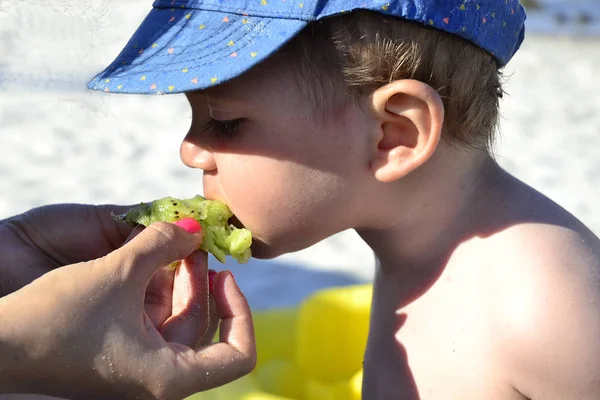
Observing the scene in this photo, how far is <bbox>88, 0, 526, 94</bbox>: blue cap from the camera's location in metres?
1.24

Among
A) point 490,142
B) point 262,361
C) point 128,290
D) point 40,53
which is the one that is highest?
point 40,53

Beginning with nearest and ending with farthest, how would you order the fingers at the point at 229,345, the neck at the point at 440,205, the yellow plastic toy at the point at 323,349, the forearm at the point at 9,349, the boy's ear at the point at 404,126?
1. the forearm at the point at 9,349
2. the fingers at the point at 229,345
3. the boy's ear at the point at 404,126
4. the neck at the point at 440,205
5. the yellow plastic toy at the point at 323,349

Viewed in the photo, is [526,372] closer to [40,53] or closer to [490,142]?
[490,142]

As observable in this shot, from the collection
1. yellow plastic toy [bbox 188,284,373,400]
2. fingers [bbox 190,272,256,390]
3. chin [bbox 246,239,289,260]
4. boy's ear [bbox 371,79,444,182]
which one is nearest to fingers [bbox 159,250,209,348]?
fingers [bbox 190,272,256,390]

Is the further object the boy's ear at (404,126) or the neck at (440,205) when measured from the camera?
the neck at (440,205)

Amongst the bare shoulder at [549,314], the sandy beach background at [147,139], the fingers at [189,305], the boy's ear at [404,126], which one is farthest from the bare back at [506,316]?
the sandy beach background at [147,139]

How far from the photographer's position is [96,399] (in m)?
1.16

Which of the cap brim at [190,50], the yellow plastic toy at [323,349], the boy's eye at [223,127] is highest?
the cap brim at [190,50]

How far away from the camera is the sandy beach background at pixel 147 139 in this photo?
1388 mm

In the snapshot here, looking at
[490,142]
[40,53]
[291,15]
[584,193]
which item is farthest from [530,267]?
[584,193]

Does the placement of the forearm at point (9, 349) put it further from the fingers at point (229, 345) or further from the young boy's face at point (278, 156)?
the young boy's face at point (278, 156)

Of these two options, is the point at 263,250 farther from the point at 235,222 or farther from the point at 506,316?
the point at 506,316

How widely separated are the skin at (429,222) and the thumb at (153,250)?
170 mm

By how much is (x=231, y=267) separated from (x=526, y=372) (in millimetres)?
1337
